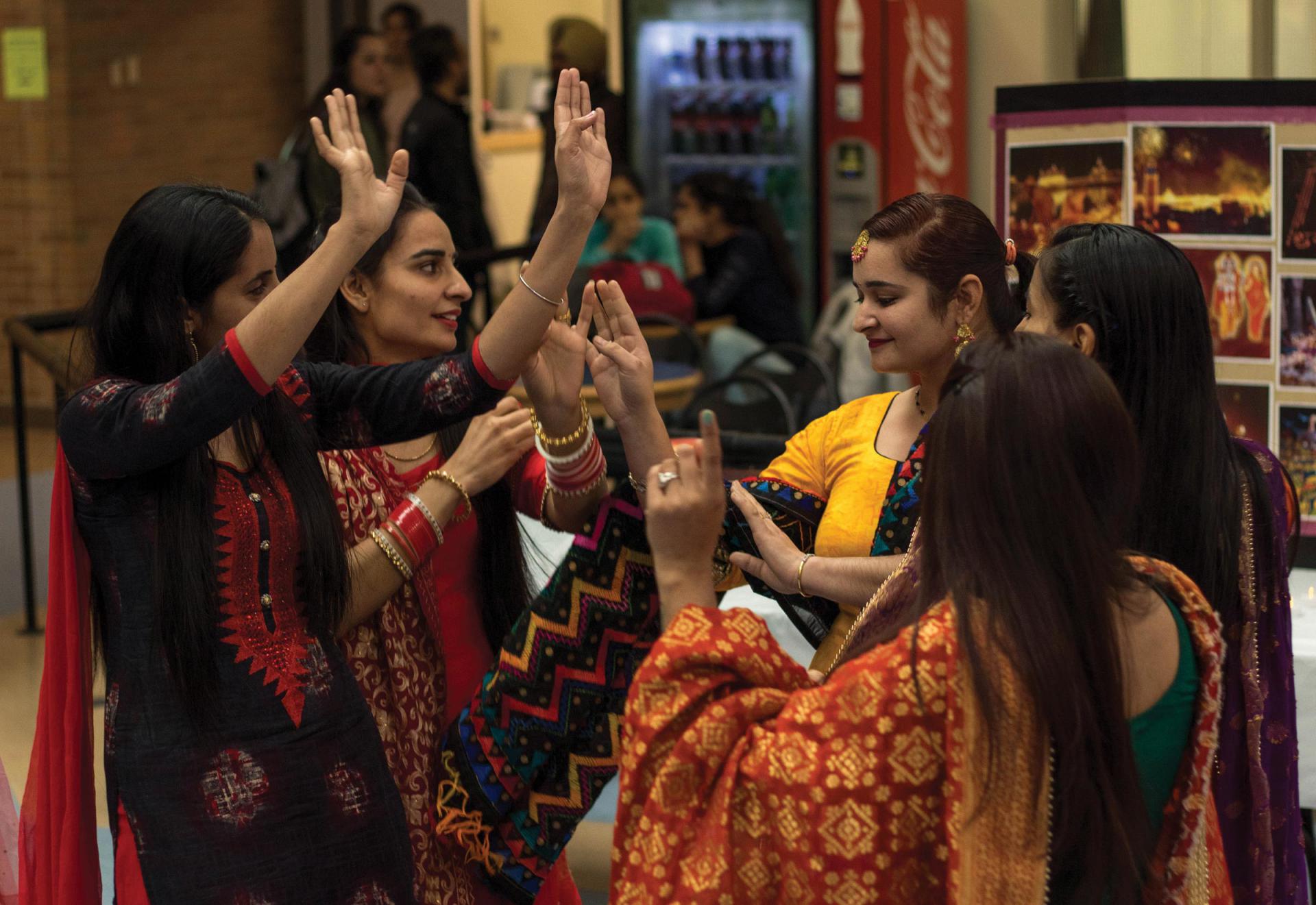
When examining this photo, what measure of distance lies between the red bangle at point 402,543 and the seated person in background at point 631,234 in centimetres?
492

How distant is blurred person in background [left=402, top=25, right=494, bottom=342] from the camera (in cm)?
714

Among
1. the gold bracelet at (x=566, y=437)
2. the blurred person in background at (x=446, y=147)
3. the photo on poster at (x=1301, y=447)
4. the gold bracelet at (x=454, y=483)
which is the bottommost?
the photo on poster at (x=1301, y=447)

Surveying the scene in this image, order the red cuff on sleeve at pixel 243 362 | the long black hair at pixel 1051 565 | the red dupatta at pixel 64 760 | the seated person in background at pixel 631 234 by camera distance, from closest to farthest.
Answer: the long black hair at pixel 1051 565
the red cuff on sleeve at pixel 243 362
the red dupatta at pixel 64 760
the seated person in background at pixel 631 234

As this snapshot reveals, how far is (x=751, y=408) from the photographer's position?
18.7ft

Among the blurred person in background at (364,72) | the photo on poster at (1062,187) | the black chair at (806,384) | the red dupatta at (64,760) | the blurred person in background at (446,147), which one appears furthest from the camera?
the blurred person in background at (364,72)

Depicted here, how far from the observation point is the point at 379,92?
743 cm

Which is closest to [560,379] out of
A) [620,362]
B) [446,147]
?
[620,362]

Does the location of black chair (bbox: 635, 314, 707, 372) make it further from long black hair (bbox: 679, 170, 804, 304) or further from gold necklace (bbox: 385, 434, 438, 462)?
gold necklace (bbox: 385, 434, 438, 462)

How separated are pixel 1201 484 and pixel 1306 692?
126 cm

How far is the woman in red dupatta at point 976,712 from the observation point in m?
1.46

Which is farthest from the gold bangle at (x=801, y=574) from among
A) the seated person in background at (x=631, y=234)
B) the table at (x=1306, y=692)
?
the seated person in background at (x=631, y=234)

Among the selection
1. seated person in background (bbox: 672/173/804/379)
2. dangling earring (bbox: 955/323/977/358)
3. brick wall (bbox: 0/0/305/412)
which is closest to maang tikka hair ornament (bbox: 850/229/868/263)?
dangling earring (bbox: 955/323/977/358)

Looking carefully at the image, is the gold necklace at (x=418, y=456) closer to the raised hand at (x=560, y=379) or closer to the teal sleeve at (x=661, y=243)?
Answer: the raised hand at (x=560, y=379)

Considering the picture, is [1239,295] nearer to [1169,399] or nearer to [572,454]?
[1169,399]
